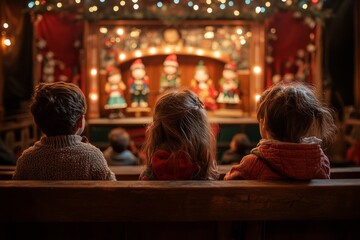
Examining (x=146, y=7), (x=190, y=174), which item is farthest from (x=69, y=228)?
(x=146, y=7)

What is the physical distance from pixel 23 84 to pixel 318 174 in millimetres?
5411

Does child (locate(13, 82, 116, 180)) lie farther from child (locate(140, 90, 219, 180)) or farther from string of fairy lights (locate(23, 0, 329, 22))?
string of fairy lights (locate(23, 0, 329, 22))

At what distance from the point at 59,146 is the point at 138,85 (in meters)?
4.74

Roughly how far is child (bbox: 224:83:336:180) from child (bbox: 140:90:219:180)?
0.14 meters

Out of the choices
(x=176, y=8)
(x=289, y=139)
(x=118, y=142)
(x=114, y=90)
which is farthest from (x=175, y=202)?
(x=114, y=90)

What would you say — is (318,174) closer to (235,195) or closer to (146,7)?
(235,195)

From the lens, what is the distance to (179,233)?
5.54ft

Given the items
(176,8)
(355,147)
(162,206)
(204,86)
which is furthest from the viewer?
(204,86)

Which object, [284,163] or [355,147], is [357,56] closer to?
[355,147]

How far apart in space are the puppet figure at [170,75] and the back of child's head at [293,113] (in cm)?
475

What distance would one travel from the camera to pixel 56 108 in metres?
1.95

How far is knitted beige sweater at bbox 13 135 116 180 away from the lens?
197 centimetres

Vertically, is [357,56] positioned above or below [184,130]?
above

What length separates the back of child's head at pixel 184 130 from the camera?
78.3 inches
